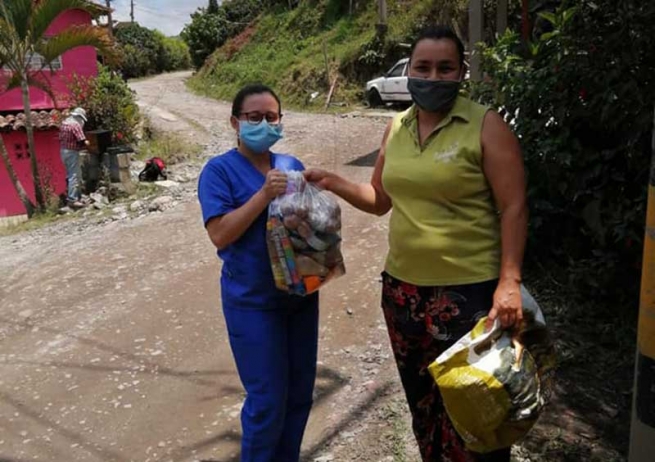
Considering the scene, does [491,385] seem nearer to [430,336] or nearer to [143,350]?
[430,336]

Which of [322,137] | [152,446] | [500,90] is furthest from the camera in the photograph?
[322,137]

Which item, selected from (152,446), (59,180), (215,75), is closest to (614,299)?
(152,446)

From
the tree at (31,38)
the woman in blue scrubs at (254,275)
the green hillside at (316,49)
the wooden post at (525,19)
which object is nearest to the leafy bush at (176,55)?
the green hillside at (316,49)

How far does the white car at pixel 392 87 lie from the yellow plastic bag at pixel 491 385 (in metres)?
16.0

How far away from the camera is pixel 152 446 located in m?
3.35

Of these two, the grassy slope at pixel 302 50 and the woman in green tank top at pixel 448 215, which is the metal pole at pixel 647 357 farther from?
the grassy slope at pixel 302 50

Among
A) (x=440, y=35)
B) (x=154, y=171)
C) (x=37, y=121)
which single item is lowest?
(x=154, y=171)

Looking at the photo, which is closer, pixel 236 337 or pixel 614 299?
pixel 236 337

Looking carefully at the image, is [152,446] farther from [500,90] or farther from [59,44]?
[59,44]

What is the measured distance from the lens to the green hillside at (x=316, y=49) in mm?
20828

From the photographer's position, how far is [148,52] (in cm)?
4200

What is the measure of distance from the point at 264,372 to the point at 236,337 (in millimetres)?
175

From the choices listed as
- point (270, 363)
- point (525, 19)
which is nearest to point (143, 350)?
point (270, 363)

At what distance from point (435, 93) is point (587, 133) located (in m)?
2.07
